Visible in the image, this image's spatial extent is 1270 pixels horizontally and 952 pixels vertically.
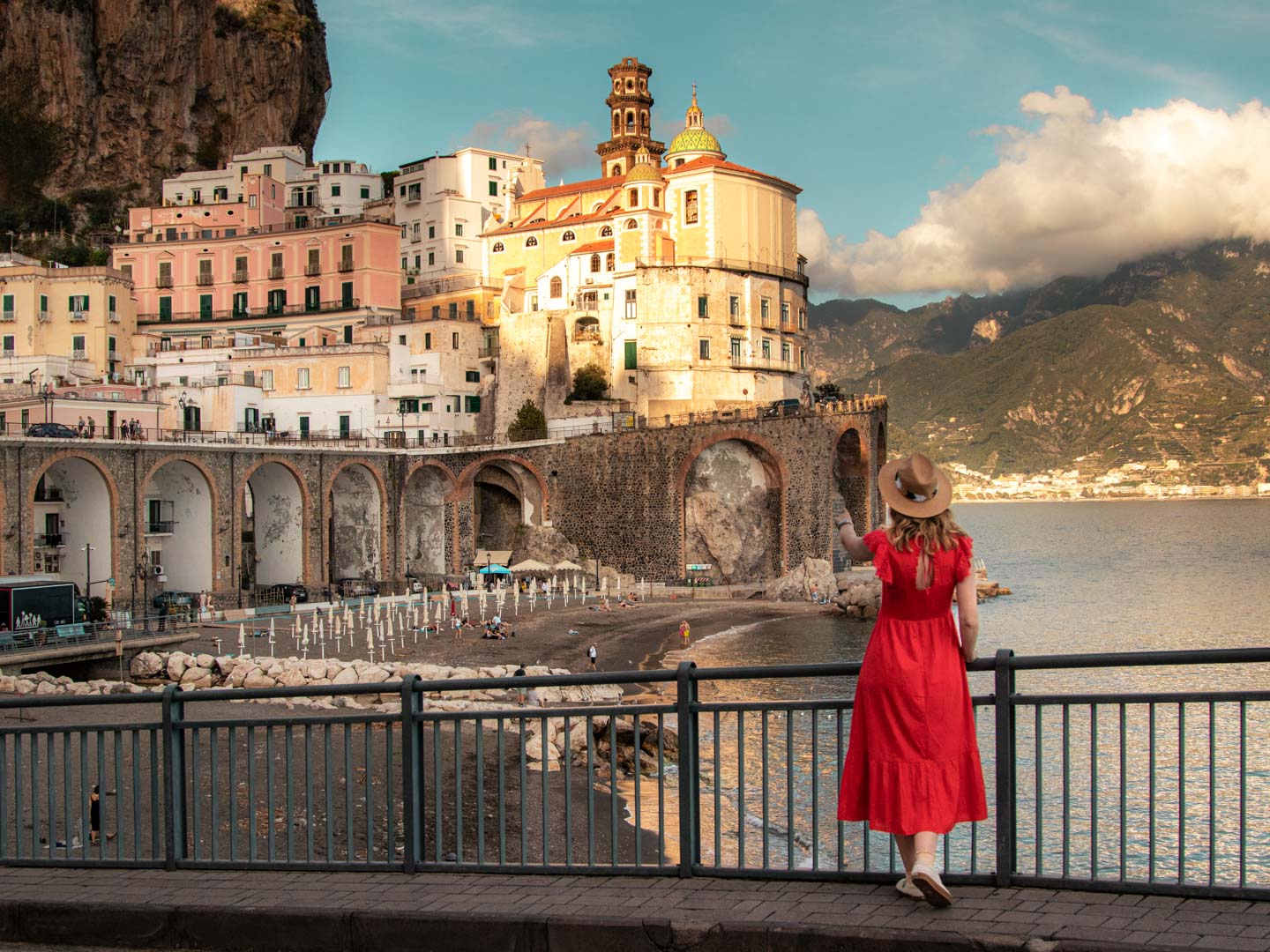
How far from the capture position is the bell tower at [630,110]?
8892 centimetres

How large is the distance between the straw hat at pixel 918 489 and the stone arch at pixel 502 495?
197 feet

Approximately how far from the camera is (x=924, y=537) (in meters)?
6.55

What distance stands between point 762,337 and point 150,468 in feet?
Answer: 113

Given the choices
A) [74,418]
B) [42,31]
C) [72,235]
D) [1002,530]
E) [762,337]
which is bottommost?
[1002,530]

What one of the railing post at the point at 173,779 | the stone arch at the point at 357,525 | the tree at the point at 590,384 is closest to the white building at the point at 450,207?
the tree at the point at 590,384

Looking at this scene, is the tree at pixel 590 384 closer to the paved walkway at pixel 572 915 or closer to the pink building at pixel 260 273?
the pink building at pixel 260 273

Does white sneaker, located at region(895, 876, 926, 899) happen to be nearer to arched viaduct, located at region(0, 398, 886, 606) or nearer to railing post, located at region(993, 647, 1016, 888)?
railing post, located at region(993, 647, 1016, 888)

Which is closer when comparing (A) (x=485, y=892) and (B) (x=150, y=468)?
(A) (x=485, y=892)

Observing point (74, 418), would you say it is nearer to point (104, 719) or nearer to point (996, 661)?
point (104, 719)

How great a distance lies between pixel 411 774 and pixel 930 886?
3.11 metres

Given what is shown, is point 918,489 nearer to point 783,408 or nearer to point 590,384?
point 783,408

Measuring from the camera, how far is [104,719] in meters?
28.1

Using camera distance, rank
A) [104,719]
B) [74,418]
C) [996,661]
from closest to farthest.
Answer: [996,661] → [104,719] → [74,418]

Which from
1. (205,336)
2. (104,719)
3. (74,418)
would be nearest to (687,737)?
(104,719)
